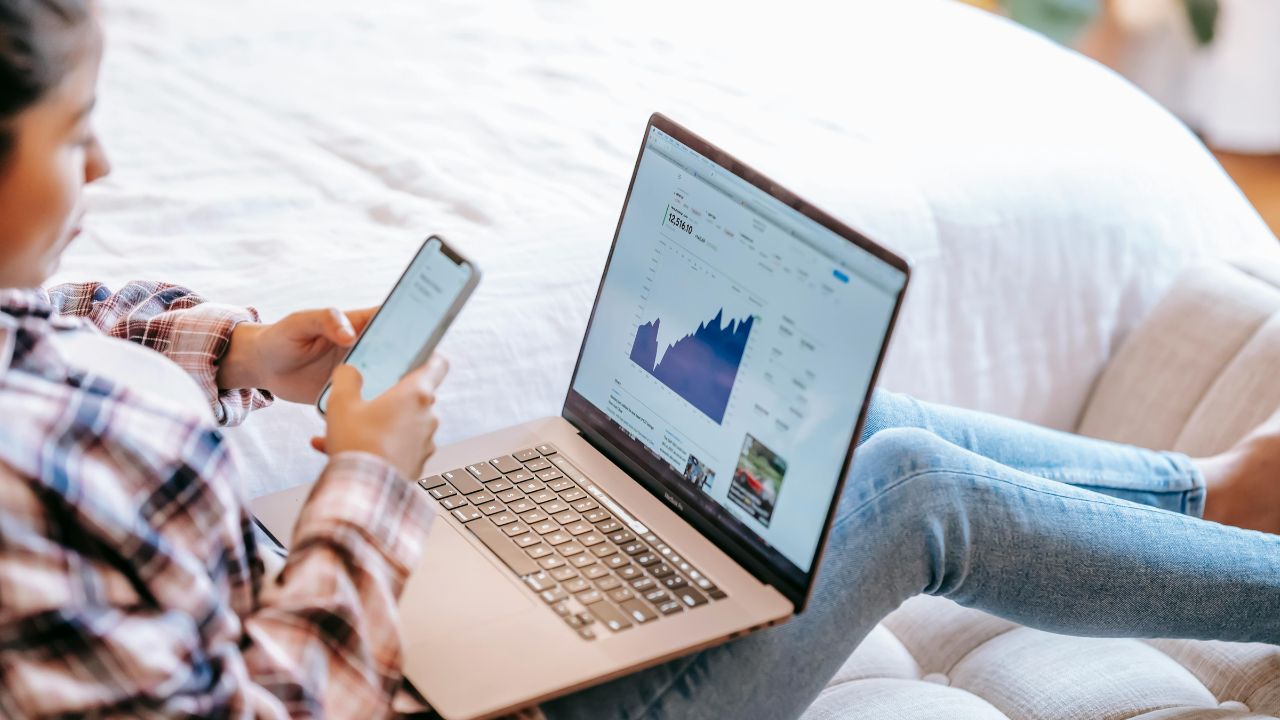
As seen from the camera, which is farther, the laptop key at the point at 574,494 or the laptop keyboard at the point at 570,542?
the laptop key at the point at 574,494

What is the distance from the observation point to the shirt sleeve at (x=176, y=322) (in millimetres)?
991

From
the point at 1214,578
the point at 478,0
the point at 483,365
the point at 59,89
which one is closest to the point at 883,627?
the point at 1214,578

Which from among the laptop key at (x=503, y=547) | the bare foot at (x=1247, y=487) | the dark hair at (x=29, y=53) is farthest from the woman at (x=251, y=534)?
the bare foot at (x=1247, y=487)

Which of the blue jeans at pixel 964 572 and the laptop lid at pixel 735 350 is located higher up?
the laptop lid at pixel 735 350

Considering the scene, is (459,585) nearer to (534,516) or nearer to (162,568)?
(534,516)

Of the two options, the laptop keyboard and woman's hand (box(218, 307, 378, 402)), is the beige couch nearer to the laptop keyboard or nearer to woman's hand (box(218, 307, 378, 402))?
the laptop keyboard

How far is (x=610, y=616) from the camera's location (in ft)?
2.72

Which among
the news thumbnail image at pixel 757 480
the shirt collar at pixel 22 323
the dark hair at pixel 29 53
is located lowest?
the news thumbnail image at pixel 757 480

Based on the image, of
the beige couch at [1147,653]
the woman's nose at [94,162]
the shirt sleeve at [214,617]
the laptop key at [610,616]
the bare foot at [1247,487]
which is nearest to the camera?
the shirt sleeve at [214,617]

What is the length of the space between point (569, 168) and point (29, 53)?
3.04ft

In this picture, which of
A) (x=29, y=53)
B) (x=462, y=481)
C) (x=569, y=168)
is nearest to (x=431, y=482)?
(x=462, y=481)

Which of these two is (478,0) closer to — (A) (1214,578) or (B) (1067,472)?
(B) (1067,472)

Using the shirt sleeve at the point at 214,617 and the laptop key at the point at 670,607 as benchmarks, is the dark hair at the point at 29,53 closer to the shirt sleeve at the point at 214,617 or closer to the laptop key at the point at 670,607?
the shirt sleeve at the point at 214,617

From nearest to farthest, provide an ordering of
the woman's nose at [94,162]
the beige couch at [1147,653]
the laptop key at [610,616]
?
the woman's nose at [94,162] → the laptop key at [610,616] → the beige couch at [1147,653]
